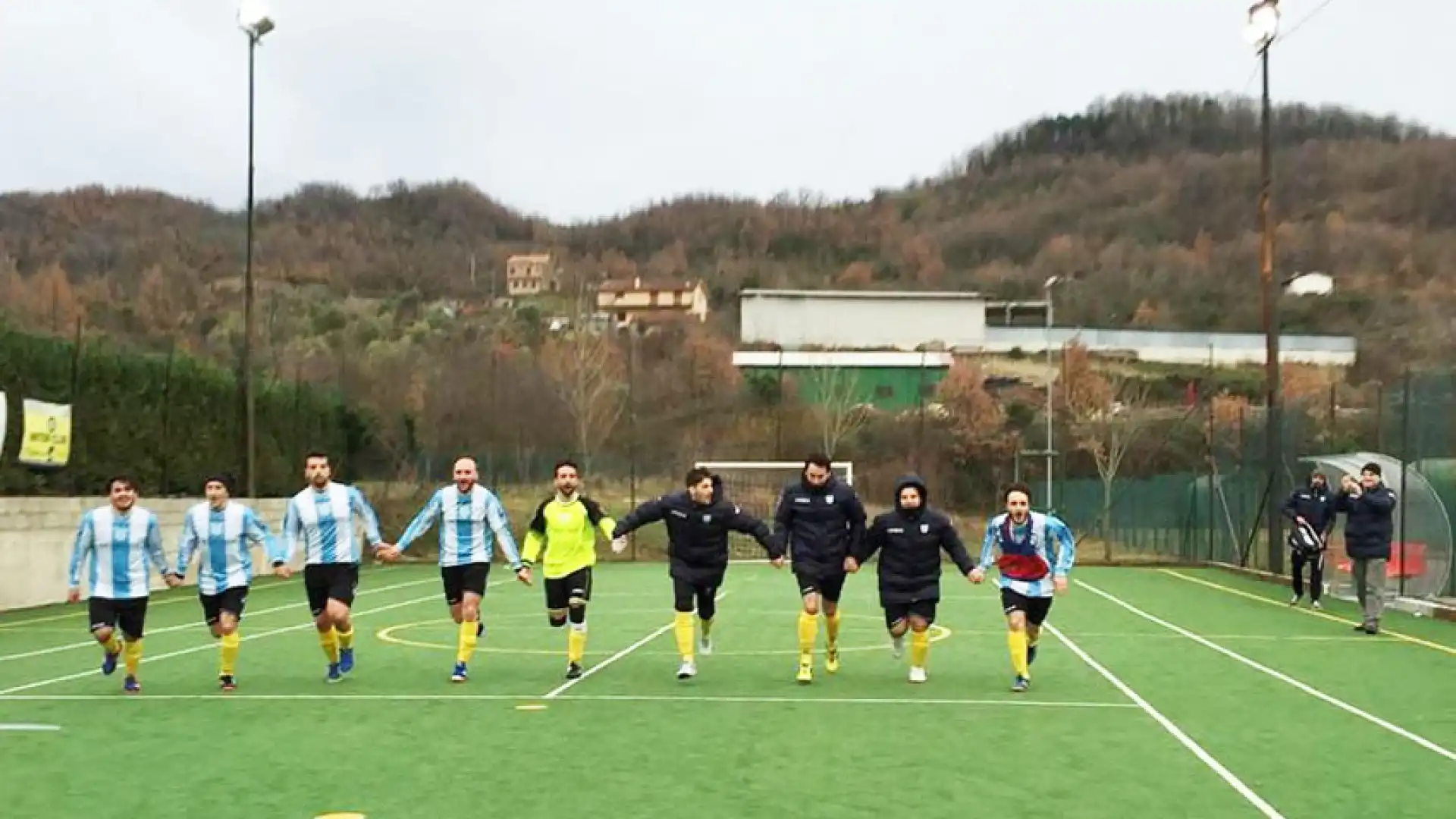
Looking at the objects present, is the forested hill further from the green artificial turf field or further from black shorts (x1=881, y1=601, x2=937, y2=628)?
black shorts (x1=881, y1=601, x2=937, y2=628)

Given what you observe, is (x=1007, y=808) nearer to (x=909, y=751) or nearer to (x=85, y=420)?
(x=909, y=751)

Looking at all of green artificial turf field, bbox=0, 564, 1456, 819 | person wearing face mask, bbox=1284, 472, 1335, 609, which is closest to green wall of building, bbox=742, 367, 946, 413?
person wearing face mask, bbox=1284, 472, 1335, 609

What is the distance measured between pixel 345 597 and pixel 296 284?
262 ft

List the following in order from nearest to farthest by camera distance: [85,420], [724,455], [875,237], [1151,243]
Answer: [85,420] → [724,455] → [1151,243] → [875,237]

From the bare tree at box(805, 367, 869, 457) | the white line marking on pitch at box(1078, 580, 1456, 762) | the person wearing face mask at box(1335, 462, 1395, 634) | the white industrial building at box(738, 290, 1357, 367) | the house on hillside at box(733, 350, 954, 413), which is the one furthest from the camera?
the white industrial building at box(738, 290, 1357, 367)

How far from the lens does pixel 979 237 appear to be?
11944 cm

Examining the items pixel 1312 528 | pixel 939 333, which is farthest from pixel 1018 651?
pixel 939 333

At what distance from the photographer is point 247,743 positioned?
10820 mm

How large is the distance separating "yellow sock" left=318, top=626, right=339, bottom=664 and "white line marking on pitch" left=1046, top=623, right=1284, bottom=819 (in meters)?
6.76

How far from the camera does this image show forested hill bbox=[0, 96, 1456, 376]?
257 feet

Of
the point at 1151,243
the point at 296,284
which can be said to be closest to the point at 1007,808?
the point at 296,284

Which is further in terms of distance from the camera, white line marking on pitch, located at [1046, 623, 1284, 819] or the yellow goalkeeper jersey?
the yellow goalkeeper jersey

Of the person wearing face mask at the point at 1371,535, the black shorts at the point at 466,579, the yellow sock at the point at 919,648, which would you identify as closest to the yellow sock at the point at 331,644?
the black shorts at the point at 466,579

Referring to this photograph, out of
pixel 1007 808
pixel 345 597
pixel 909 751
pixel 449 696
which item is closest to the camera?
pixel 1007 808
